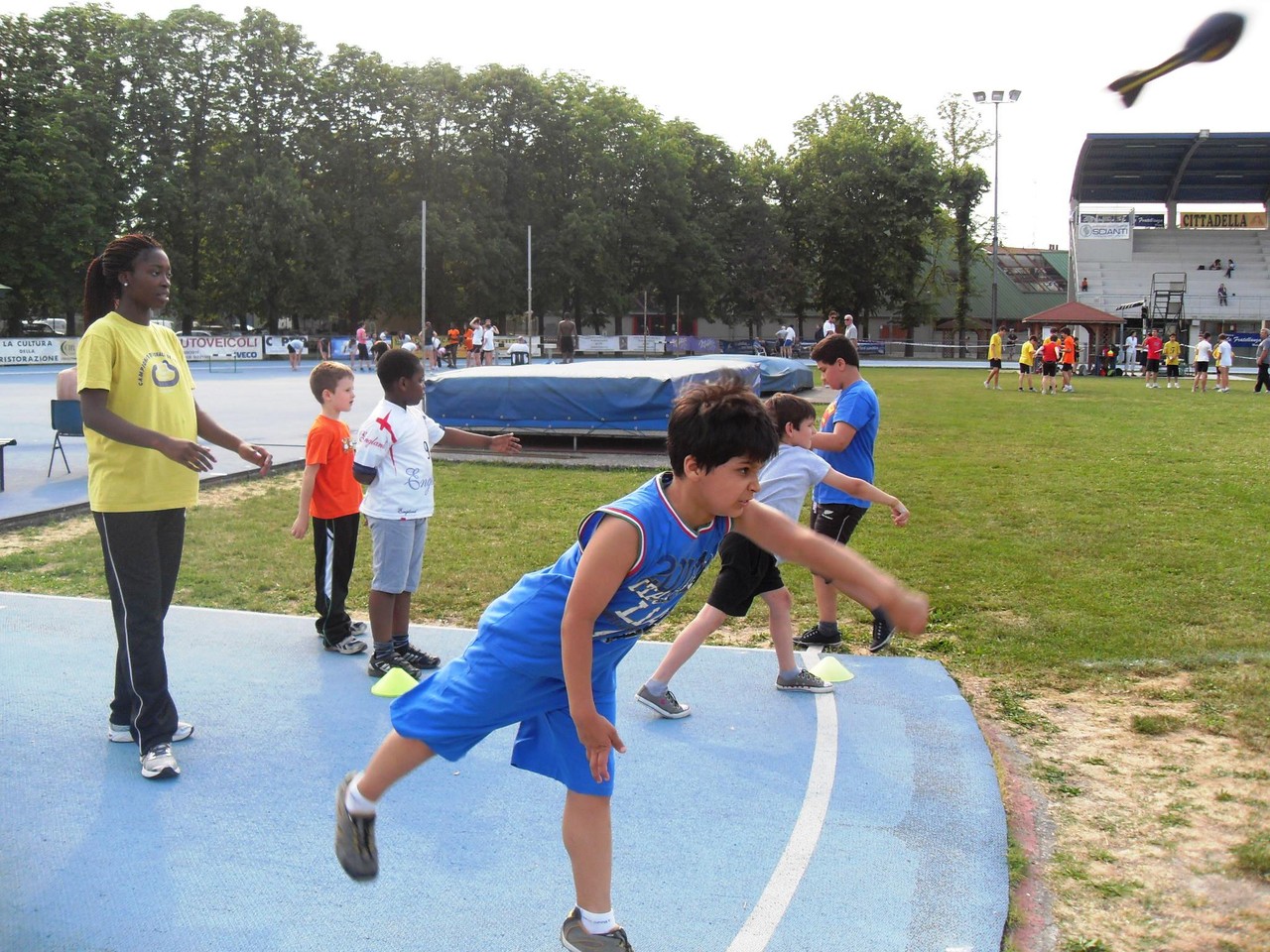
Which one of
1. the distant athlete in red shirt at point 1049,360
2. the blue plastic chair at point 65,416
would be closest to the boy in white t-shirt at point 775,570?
the blue plastic chair at point 65,416

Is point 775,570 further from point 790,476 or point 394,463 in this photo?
point 394,463

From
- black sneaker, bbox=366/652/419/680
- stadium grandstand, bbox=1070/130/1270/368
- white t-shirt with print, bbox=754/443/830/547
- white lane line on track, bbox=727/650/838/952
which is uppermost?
stadium grandstand, bbox=1070/130/1270/368

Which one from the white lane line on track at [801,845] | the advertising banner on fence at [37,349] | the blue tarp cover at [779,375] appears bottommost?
the white lane line on track at [801,845]

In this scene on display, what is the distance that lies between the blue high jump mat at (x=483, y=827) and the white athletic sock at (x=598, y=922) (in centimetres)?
23

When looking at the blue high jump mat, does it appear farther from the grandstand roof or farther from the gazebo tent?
the grandstand roof

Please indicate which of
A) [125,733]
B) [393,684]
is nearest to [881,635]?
[393,684]

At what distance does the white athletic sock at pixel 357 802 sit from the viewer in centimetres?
309

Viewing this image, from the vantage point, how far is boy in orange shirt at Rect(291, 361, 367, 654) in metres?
5.73

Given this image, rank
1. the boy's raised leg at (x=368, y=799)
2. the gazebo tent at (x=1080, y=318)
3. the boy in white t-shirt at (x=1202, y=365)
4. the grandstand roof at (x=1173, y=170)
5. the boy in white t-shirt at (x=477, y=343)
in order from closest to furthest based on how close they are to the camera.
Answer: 1. the boy's raised leg at (x=368, y=799)
2. the boy in white t-shirt at (x=1202, y=365)
3. the boy in white t-shirt at (x=477, y=343)
4. the gazebo tent at (x=1080, y=318)
5. the grandstand roof at (x=1173, y=170)

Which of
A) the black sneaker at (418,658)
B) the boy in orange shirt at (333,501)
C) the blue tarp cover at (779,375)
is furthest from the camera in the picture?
the blue tarp cover at (779,375)

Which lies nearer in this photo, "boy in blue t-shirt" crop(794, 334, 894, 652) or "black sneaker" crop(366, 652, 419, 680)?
"black sneaker" crop(366, 652, 419, 680)

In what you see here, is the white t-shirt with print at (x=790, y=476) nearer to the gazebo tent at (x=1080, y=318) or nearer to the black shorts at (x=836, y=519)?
the black shorts at (x=836, y=519)

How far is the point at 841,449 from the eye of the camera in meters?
6.04

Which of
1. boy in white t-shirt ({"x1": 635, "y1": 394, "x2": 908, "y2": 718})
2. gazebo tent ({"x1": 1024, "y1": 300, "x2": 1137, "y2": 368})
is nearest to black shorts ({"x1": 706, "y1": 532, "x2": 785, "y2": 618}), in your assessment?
boy in white t-shirt ({"x1": 635, "y1": 394, "x2": 908, "y2": 718})
